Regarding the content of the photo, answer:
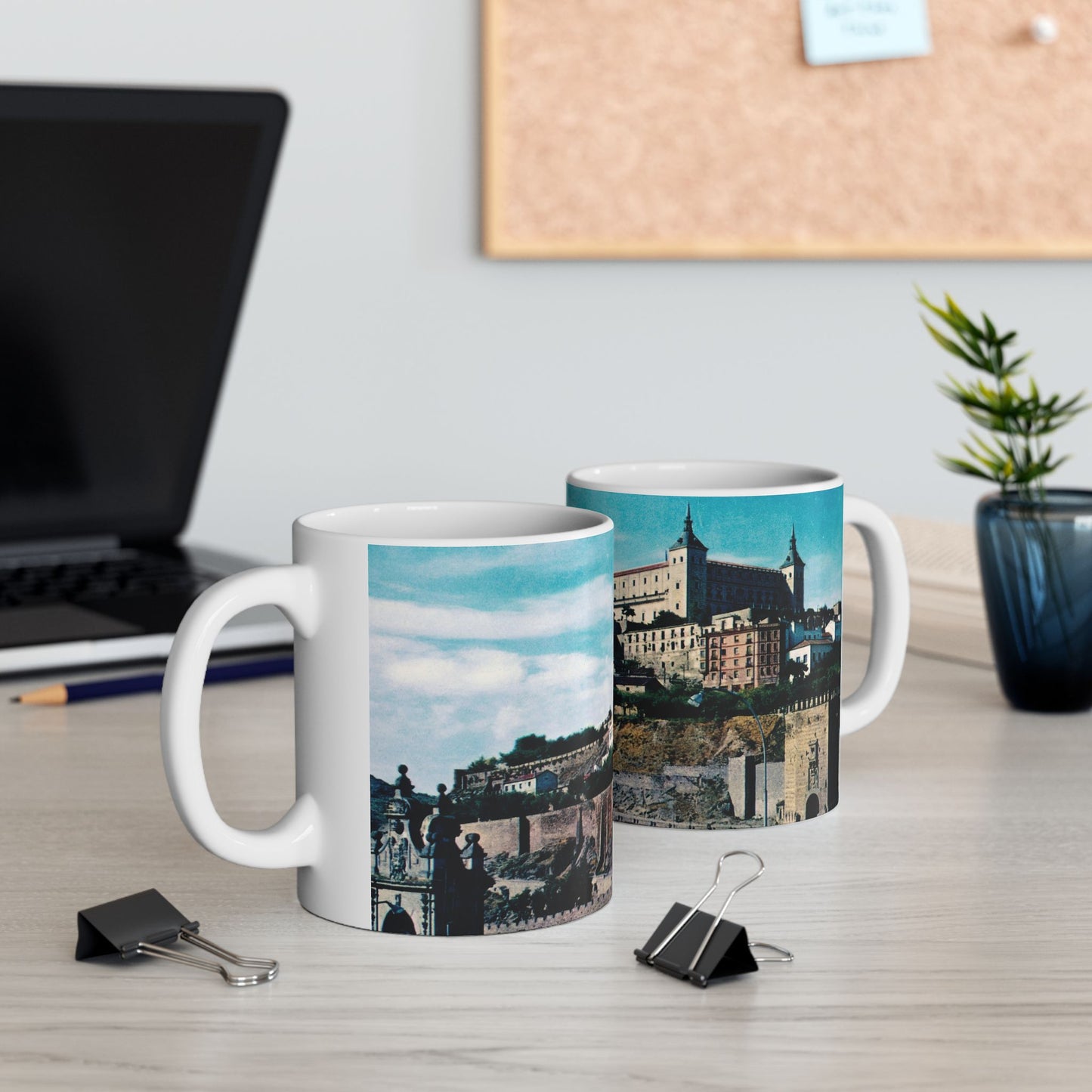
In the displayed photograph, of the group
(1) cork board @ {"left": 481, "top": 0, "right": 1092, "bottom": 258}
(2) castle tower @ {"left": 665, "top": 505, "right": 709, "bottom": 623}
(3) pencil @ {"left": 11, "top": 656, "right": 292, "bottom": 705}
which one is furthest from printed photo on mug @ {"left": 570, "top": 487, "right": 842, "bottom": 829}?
(1) cork board @ {"left": 481, "top": 0, "right": 1092, "bottom": 258}

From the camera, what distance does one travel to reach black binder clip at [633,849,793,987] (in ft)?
1.23

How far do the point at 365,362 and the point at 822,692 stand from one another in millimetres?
1101

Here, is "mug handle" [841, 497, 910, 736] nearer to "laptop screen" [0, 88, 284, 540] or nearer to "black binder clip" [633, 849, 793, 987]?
"black binder clip" [633, 849, 793, 987]

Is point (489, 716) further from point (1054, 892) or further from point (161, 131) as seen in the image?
point (161, 131)

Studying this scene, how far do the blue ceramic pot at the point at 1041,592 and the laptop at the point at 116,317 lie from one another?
17.7 inches

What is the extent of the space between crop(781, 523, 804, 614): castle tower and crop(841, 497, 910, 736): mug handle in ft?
0.17

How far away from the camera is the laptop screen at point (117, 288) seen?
883 mm

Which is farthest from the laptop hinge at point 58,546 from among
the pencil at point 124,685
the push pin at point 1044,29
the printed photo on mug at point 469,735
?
the push pin at point 1044,29

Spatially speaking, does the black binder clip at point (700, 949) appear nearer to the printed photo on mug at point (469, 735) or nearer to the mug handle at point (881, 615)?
the printed photo on mug at point (469, 735)

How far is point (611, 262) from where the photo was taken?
5.13 ft

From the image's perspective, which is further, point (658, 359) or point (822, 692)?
point (658, 359)

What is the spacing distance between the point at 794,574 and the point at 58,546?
2.14ft

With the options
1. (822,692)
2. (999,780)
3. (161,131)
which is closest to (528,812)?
(822,692)

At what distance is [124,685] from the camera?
679 mm
